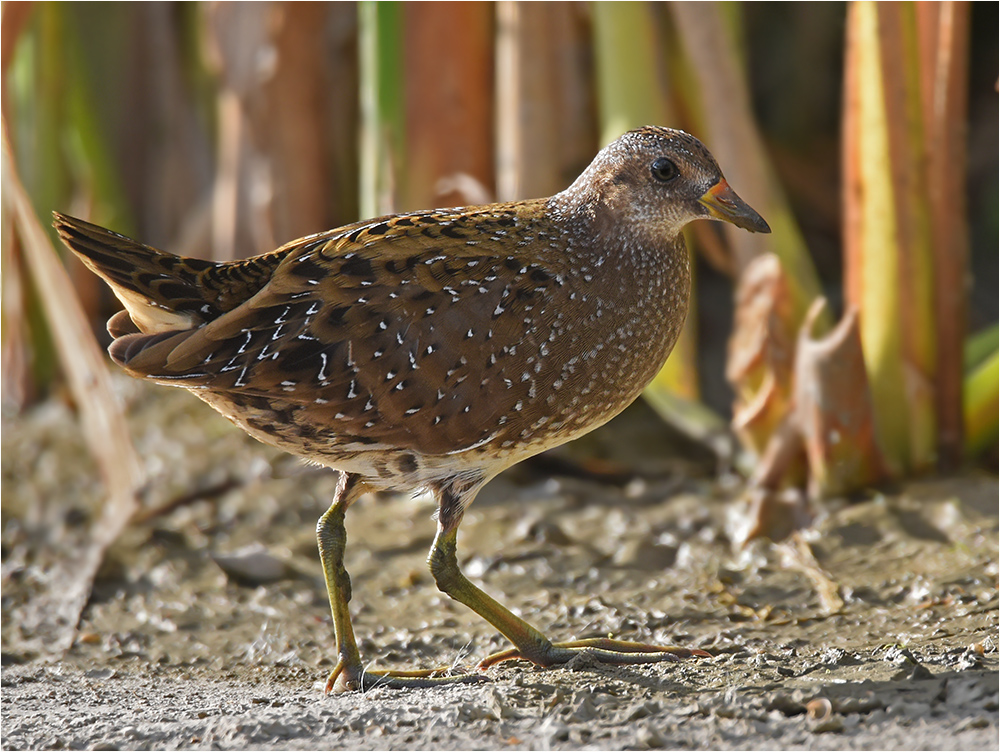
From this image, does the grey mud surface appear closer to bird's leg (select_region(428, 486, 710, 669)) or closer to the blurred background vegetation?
bird's leg (select_region(428, 486, 710, 669))

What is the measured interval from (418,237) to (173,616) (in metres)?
1.60

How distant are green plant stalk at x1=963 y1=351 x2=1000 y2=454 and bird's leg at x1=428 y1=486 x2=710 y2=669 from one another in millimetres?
1566

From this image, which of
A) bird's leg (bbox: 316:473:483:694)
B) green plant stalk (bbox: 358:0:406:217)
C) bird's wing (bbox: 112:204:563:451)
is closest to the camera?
bird's wing (bbox: 112:204:563:451)

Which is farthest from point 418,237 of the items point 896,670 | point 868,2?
point 868,2

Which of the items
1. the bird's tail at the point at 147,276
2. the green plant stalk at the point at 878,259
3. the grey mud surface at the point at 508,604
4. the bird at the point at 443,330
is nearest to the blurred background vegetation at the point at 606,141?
the green plant stalk at the point at 878,259

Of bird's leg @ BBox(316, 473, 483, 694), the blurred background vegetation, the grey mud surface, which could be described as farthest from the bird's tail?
the grey mud surface

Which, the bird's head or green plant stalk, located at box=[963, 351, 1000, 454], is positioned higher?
the bird's head

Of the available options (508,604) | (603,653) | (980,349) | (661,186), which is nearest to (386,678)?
(603,653)

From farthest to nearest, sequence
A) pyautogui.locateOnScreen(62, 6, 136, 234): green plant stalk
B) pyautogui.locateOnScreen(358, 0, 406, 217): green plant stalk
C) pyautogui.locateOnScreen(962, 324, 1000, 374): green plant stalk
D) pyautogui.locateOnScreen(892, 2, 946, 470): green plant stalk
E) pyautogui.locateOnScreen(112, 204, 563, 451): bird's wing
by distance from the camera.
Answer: pyautogui.locateOnScreen(62, 6, 136, 234): green plant stalk → pyautogui.locateOnScreen(358, 0, 406, 217): green plant stalk → pyautogui.locateOnScreen(962, 324, 1000, 374): green plant stalk → pyautogui.locateOnScreen(892, 2, 946, 470): green plant stalk → pyautogui.locateOnScreen(112, 204, 563, 451): bird's wing

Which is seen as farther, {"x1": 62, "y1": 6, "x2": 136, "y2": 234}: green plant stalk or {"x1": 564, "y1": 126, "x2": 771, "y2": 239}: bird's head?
{"x1": 62, "y1": 6, "x2": 136, "y2": 234}: green plant stalk

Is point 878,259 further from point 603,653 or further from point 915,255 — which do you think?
point 603,653

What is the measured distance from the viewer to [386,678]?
2988mm

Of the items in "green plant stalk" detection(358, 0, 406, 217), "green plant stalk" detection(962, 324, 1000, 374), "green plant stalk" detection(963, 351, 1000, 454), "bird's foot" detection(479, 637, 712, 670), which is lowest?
"bird's foot" detection(479, 637, 712, 670)

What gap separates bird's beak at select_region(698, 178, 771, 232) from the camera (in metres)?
2.99
